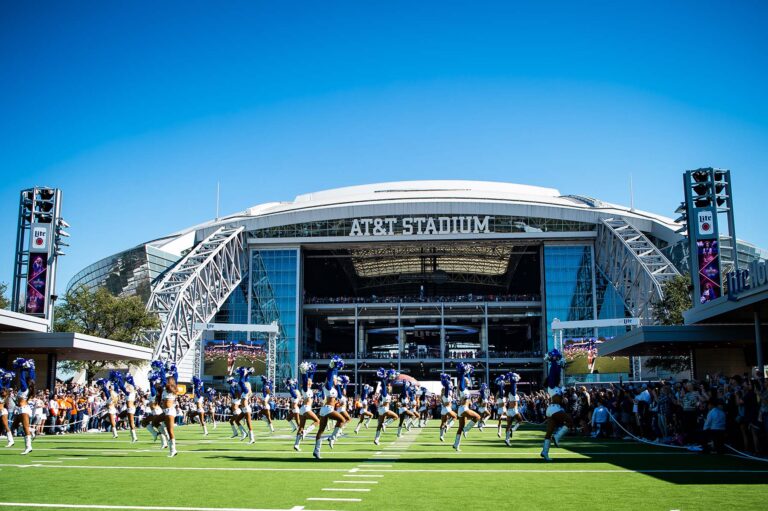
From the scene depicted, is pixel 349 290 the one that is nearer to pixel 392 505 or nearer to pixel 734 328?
pixel 734 328

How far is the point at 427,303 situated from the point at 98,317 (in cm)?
4224

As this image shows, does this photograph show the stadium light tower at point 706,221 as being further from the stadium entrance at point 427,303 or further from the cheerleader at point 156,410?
the stadium entrance at point 427,303

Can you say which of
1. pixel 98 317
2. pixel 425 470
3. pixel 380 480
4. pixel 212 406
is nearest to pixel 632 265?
pixel 212 406

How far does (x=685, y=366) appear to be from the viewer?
45750mm

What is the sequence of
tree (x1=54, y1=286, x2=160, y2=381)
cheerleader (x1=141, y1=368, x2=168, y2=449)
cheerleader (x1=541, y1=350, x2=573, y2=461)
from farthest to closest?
tree (x1=54, y1=286, x2=160, y2=381) < cheerleader (x1=141, y1=368, x2=168, y2=449) < cheerleader (x1=541, y1=350, x2=573, y2=461)

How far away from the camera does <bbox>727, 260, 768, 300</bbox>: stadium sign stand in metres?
22.3

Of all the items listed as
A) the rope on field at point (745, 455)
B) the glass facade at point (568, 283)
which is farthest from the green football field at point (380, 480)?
the glass facade at point (568, 283)

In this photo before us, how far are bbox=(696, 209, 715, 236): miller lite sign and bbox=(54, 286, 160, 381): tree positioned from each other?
125 feet

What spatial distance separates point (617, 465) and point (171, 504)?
9589 millimetres

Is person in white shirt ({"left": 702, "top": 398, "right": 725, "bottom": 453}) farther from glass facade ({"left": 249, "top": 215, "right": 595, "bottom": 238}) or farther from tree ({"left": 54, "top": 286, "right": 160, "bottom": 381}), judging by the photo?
glass facade ({"left": 249, "top": 215, "right": 595, "bottom": 238})

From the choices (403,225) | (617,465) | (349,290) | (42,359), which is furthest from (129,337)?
(349,290)

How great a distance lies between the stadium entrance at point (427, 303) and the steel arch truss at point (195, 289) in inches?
366

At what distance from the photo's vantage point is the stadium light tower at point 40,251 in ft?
131

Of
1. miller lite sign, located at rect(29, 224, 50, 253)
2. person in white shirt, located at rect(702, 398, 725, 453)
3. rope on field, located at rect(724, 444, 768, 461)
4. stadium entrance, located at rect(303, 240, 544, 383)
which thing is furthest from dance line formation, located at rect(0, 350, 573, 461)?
stadium entrance, located at rect(303, 240, 544, 383)
